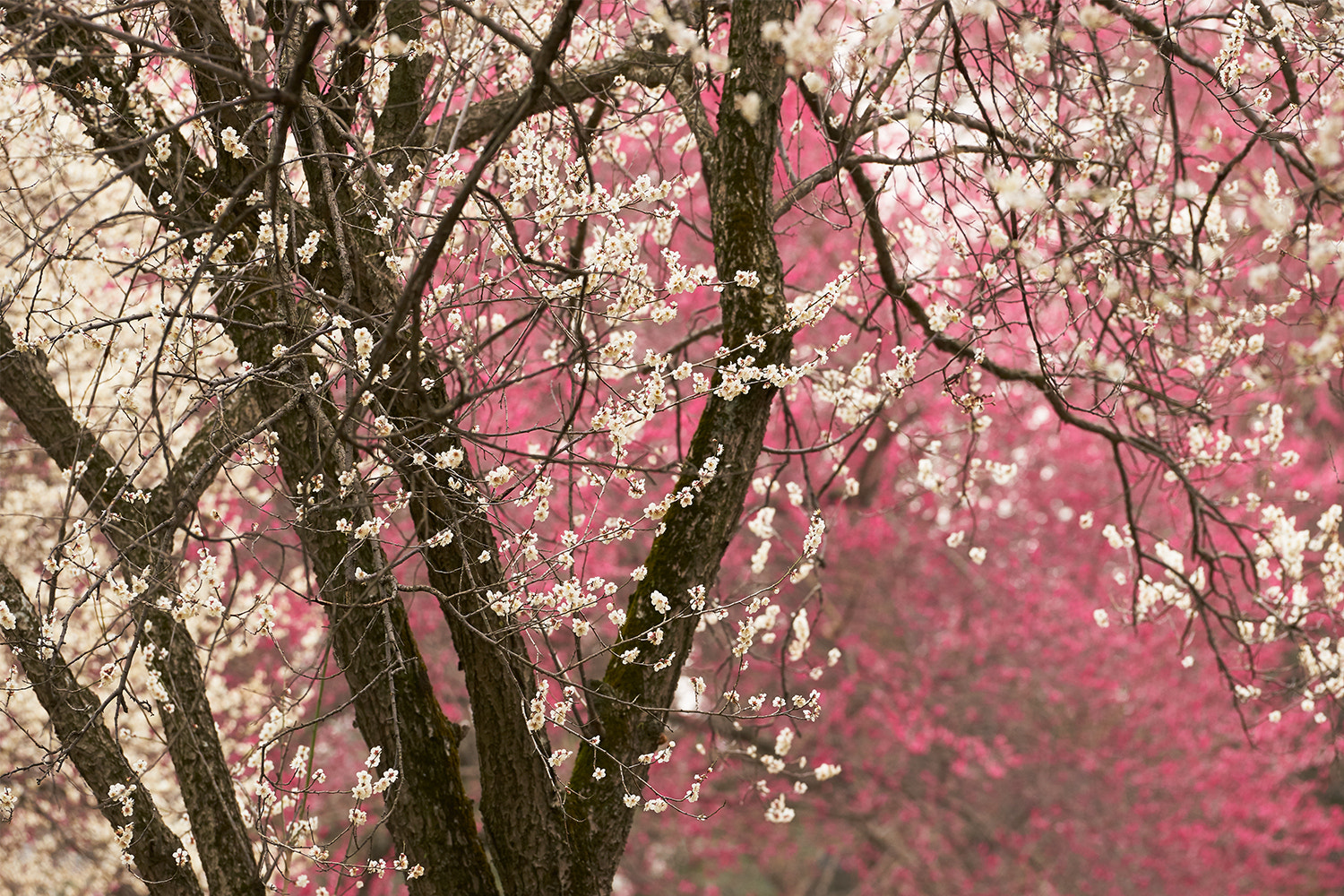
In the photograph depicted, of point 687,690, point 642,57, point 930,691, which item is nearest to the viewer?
point 642,57

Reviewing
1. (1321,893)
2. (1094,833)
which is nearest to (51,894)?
(1094,833)

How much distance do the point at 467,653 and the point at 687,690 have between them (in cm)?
776

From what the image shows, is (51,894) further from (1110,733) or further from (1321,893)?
(1321,893)

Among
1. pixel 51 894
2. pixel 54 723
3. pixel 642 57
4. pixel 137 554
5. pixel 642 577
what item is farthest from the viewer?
pixel 51 894

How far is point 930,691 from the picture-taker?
9719mm

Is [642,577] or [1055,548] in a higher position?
[1055,548]

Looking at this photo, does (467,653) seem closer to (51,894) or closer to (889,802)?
(51,894)

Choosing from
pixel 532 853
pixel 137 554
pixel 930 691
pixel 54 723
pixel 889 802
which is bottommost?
pixel 532 853

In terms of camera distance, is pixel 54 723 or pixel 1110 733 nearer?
pixel 54 723

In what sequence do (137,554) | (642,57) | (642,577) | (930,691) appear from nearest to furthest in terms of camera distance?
(642,577)
(137,554)
(642,57)
(930,691)

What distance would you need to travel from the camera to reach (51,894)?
6.42 m

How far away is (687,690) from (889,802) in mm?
2149

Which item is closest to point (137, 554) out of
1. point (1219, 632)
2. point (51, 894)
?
point (51, 894)

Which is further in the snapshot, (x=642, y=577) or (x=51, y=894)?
(x=51, y=894)
